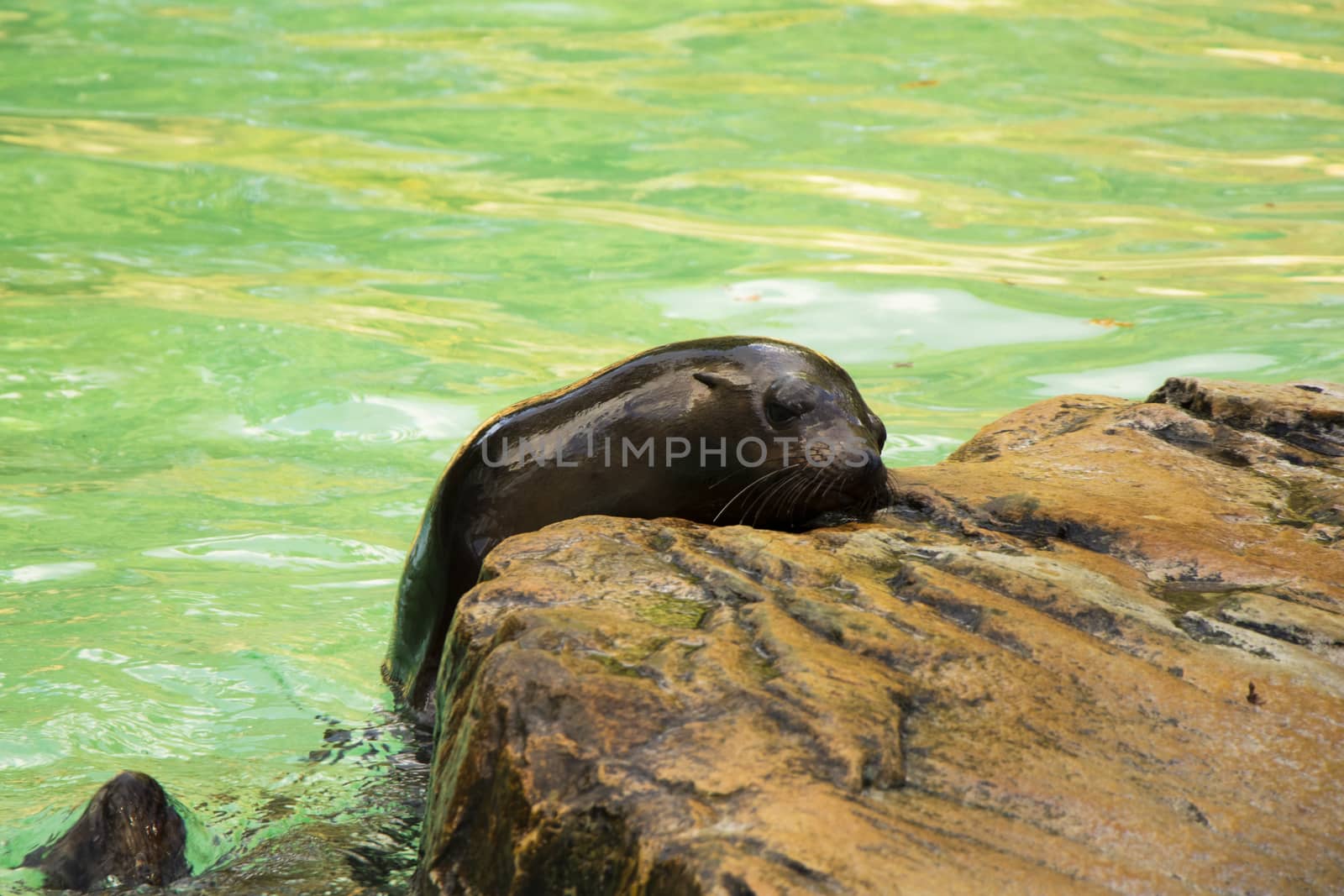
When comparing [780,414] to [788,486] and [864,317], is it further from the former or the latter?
[864,317]

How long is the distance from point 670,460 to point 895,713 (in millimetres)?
1457

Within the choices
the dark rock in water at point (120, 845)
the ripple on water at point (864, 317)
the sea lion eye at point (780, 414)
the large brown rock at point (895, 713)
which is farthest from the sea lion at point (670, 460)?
the ripple on water at point (864, 317)

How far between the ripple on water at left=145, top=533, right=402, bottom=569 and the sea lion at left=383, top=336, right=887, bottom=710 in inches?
77.7

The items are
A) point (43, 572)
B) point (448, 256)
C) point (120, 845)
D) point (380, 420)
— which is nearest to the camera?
point (120, 845)

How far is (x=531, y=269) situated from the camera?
31.8ft

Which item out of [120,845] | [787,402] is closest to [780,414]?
[787,402]

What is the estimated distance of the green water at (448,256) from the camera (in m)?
5.16

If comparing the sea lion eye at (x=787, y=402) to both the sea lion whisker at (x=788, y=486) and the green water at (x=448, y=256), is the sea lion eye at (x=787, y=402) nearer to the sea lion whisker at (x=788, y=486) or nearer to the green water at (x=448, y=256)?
the sea lion whisker at (x=788, y=486)

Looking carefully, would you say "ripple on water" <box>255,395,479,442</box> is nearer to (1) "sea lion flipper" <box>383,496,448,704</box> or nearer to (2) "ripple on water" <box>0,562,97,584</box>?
(2) "ripple on water" <box>0,562,97,584</box>

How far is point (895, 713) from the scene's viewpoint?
Answer: 2.64m

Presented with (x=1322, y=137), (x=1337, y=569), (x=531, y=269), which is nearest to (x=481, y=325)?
(x=531, y=269)

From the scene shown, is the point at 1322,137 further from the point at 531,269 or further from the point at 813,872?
the point at 813,872

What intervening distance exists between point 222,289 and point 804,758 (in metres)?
7.31

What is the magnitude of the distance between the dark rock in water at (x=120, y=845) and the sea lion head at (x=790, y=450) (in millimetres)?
1609
